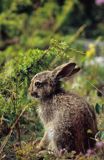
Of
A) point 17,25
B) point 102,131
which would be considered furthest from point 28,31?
point 102,131

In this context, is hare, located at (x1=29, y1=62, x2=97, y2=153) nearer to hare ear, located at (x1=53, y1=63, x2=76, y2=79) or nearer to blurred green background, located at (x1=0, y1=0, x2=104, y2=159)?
hare ear, located at (x1=53, y1=63, x2=76, y2=79)

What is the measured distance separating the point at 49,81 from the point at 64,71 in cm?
18

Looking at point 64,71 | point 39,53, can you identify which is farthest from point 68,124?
point 39,53

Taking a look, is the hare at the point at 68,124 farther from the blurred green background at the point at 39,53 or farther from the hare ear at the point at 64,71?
the blurred green background at the point at 39,53

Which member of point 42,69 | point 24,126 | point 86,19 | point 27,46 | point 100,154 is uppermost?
point 86,19

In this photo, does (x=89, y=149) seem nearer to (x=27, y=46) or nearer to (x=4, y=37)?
(x=27, y=46)

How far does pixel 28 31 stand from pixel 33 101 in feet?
24.9

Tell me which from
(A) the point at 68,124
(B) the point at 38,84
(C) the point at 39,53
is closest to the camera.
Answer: (A) the point at 68,124

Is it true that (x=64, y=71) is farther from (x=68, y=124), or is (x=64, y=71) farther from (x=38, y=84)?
(x=68, y=124)

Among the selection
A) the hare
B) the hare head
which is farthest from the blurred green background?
the hare

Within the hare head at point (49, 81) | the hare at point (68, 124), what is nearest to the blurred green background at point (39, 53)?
the hare head at point (49, 81)

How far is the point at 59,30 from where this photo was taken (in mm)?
16109

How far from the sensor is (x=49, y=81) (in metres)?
7.77

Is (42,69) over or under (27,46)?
under
